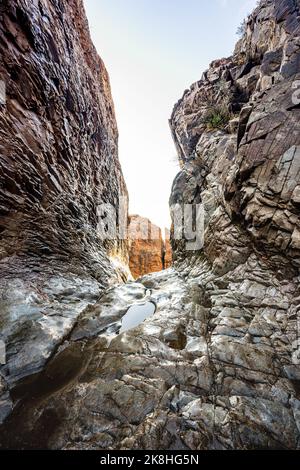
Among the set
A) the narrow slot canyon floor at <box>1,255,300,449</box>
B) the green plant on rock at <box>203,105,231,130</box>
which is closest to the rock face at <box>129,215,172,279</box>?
the green plant on rock at <box>203,105,231,130</box>

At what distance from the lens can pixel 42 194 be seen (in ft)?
24.9

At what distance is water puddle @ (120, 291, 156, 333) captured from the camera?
543 cm

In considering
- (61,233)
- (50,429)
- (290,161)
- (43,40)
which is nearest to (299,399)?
(50,429)

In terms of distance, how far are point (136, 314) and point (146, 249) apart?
91.6 ft

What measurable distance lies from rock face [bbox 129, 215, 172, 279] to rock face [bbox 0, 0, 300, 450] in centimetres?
2313

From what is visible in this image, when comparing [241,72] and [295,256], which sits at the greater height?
[241,72]

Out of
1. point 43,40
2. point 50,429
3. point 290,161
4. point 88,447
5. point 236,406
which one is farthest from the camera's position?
point 43,40

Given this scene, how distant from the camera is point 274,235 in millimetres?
5559

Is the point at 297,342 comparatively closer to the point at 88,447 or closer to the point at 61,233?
the point at 88,447

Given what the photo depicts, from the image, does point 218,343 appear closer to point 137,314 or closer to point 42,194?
point 137,314

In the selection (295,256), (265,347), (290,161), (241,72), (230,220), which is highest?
(241,72)

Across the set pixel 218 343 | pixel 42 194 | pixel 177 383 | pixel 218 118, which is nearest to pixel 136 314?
pixel 218 343

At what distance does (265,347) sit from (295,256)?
7.26ft

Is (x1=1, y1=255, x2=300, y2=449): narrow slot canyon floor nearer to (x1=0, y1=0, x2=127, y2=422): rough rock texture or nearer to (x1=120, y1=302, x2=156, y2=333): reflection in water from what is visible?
(x1=120, y1=302, x2=156, y2=333): reflection in water
